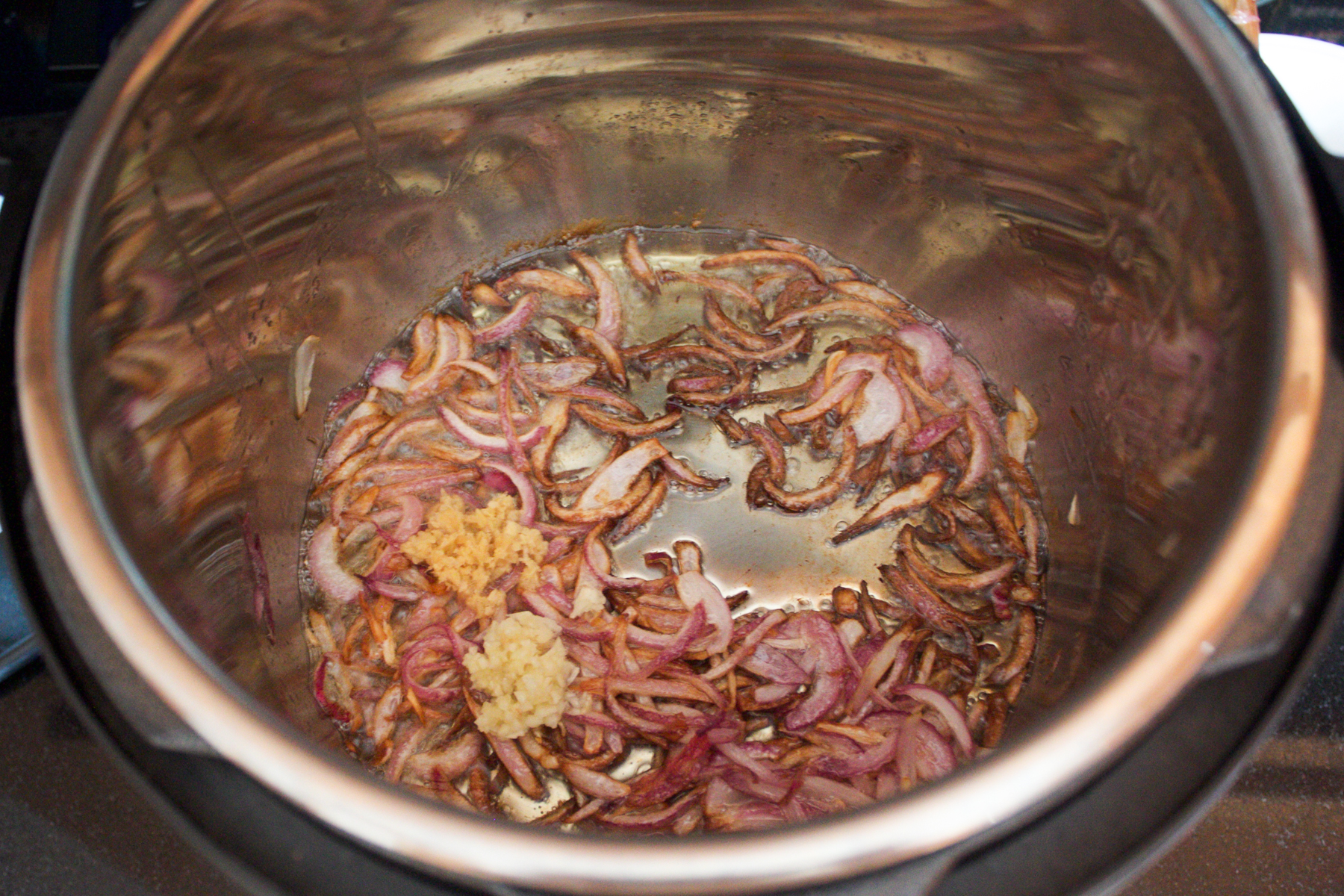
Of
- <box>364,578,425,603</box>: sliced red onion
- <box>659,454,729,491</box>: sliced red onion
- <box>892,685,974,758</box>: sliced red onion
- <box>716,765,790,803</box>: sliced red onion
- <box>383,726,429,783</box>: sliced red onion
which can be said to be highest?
<box>659,454,729,491</box>: sliced red onion

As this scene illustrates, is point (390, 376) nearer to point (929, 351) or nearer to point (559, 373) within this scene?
point (559, 373)

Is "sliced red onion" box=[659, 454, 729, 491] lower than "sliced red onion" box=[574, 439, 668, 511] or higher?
higher

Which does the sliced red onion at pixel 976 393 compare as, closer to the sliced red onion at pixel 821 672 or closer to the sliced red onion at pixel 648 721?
the sliced red onion at pixel 821 672

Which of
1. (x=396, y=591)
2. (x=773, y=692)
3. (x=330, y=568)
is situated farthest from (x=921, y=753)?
(x=330, y=568)

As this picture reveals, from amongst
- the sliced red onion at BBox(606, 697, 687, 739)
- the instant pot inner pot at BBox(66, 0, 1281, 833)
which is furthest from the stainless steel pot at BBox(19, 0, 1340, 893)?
the sliced red onion at BBox(606, 697, 687, 739)

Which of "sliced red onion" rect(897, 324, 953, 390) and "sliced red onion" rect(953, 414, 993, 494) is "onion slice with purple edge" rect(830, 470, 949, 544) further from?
"sliced red onion" rect(897, 324, 953, 390)

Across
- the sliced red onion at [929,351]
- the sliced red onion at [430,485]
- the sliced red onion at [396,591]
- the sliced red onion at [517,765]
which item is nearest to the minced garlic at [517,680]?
the sliced red onion at [517,765]
